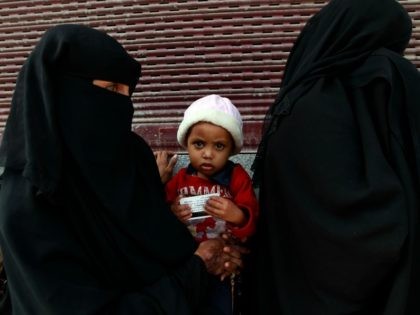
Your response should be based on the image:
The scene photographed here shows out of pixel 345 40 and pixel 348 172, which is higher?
pixel 345 40

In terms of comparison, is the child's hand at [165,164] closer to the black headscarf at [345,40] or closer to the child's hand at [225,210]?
the child's hand at [225,210]

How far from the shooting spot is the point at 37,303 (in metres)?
1.30

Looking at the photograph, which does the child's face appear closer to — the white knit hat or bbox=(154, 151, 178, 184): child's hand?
the white knit hat

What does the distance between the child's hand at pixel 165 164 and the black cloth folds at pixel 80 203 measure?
602 mm

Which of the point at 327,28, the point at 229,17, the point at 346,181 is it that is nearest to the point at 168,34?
the point at 229,17

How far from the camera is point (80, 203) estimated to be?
1421 mm

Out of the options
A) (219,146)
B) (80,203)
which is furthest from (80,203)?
(219,146)

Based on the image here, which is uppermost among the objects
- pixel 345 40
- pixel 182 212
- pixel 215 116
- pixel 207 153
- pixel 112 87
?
pixel 345 40

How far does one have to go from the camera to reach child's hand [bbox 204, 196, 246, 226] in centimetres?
172

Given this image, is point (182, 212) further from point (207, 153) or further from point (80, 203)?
point (80, 203)

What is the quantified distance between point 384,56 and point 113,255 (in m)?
1.20

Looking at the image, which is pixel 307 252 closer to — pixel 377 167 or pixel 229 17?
pixel 377 167

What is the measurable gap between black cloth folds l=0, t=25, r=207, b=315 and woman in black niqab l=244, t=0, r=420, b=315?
0.41 metres

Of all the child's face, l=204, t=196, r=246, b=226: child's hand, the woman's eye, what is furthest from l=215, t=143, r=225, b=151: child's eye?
the woman's eye
